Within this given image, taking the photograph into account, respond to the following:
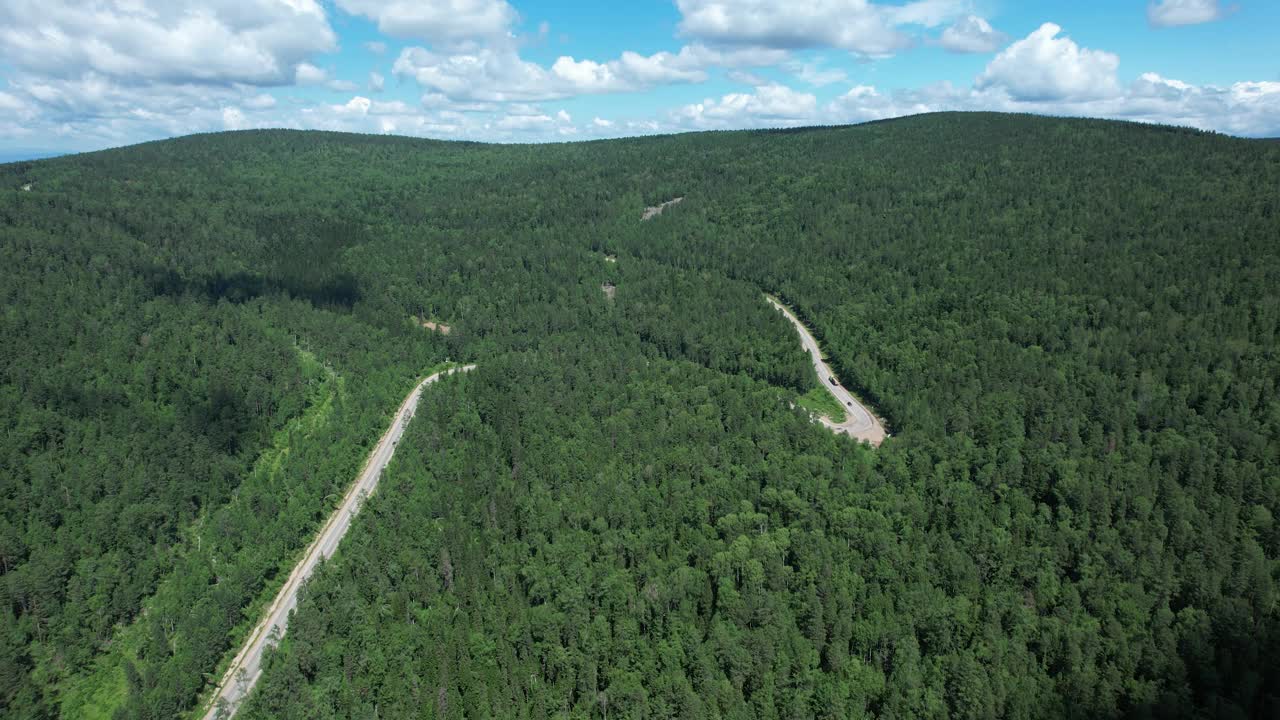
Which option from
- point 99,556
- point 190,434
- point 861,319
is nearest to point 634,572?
point 99,556

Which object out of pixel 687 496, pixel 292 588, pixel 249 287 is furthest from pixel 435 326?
pixel 687 496

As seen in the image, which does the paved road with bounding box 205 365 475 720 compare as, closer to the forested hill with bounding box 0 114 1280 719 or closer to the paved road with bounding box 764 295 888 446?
the forested hill with bounding box 0 114 1280 719

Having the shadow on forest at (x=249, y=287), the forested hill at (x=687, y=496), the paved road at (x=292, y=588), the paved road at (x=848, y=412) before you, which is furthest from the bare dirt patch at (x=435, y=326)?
the paved road at (x=848, y=412)

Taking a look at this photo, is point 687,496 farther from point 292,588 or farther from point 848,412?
point 292,588

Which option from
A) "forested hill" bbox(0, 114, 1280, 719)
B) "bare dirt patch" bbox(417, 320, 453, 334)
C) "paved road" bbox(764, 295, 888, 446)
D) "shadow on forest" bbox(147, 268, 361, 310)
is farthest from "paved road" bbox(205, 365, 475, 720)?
"paved road" bbox(764, 295, 888, 446)

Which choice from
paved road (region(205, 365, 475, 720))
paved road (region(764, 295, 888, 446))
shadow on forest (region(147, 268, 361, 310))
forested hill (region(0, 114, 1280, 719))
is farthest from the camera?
shadow on forest (region(147, 268, 361, 310))

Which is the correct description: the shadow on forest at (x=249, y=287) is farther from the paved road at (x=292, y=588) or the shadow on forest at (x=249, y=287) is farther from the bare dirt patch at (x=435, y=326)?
the paved road at (x=292, y=588)
